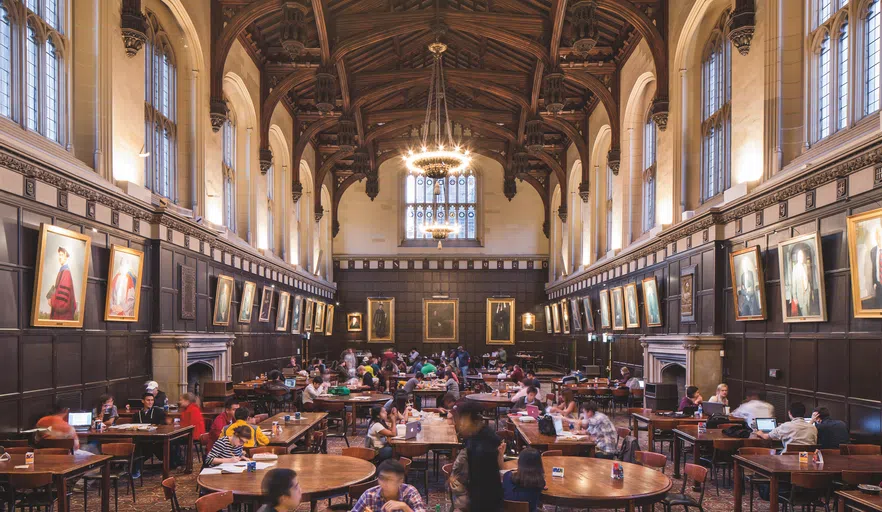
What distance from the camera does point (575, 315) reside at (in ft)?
80.4

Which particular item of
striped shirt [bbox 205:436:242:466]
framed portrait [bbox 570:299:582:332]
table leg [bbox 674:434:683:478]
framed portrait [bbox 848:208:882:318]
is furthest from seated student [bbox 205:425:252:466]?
framed portrait [bbox 570:299:582:332]

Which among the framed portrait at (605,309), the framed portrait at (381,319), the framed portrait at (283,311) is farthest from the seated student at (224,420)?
the framed portrait at (381,319)

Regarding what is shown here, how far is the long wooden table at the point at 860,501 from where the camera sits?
508 centimetres

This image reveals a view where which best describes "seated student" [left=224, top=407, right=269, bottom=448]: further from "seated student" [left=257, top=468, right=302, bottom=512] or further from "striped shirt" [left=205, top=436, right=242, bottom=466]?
"seated student" [left=257, top=468, right=302, bottom=512]

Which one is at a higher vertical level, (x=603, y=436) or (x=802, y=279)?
(x=802, y=279)

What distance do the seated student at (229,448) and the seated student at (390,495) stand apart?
2.31 m

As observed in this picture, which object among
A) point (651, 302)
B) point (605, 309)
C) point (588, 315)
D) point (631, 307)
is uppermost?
point (651, 302)

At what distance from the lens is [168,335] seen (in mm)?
12031

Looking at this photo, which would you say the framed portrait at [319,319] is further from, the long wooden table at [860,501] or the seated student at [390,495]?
the long wooden table at [860,501]

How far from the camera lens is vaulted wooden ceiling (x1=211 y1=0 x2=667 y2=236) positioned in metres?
15.4

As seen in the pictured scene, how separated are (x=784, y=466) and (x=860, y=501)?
1.52 m

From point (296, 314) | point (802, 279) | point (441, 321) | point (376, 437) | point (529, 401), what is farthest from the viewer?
point (441, 321)

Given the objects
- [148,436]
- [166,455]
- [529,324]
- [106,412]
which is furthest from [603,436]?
[529,324]

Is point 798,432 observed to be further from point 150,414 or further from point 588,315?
point 588,315
